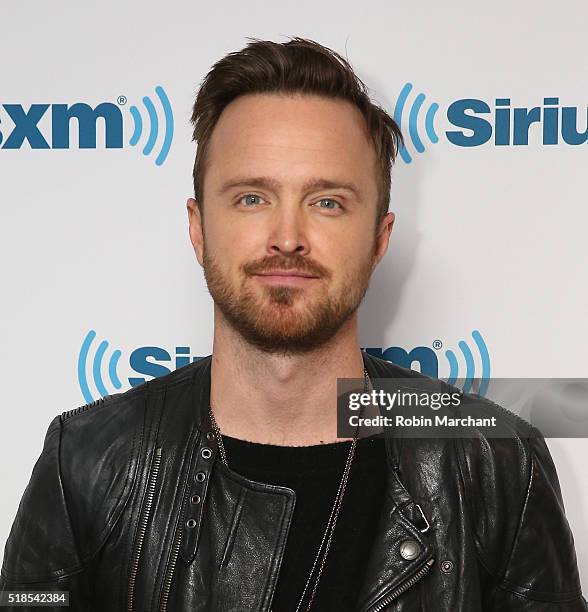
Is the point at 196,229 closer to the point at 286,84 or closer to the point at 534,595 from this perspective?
the point at 286,84

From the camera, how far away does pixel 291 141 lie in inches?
60.6

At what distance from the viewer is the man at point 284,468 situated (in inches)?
58.8

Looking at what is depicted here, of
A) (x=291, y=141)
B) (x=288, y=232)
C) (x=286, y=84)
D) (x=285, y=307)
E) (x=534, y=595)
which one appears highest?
(x=286, y=84)

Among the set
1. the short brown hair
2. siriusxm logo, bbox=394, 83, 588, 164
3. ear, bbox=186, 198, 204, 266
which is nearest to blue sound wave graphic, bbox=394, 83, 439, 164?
siriusxm logo, bbox=394, 83, 588, 164

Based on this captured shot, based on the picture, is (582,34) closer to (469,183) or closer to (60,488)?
(469,183)

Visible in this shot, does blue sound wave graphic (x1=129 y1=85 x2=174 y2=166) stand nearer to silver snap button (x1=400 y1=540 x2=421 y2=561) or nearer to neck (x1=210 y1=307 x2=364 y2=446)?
neck (x1=210 y1=307 x2=364 y2=446)

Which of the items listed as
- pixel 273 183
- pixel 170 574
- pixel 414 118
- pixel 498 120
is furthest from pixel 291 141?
pixel 170 574

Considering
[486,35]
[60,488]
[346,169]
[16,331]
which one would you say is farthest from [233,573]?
[486,35]

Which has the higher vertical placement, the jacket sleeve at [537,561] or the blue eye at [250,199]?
the blue eye at [250,199]

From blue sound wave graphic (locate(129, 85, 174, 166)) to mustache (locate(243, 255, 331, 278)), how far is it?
2.07 feet

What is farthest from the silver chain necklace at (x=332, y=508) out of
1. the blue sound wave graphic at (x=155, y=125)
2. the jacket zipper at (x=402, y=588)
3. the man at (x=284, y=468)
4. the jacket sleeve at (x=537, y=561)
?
the blue sound wave graphic at (x=155, y=125)

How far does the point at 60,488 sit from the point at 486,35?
127 cm

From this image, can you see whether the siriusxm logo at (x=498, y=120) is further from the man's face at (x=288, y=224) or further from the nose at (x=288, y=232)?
the nose at (x=288, y=232)

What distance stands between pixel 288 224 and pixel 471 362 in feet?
2.29
